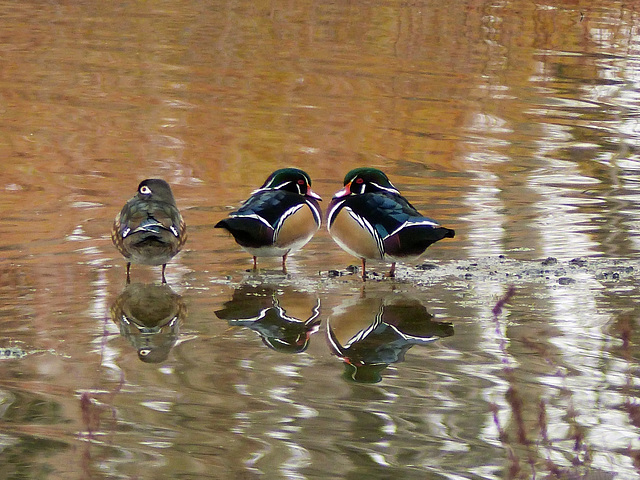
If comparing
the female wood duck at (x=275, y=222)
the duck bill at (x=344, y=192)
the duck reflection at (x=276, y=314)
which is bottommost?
the duck reflection at (x=276, y=314)

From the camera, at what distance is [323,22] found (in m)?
21.2

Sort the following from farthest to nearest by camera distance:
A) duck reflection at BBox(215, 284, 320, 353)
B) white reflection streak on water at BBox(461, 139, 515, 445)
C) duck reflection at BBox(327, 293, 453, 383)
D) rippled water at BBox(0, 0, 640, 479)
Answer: duck reflection at BBox(215, 284, 320, 353), duck reflection at BBox(327, 293, 453, 383), white reflection streak on water at BBox(461, 139, 515, 445), rippled water at BBox(0, 0, 640, 479)

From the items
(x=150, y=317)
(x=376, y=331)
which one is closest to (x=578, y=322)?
(x=376, y=331)

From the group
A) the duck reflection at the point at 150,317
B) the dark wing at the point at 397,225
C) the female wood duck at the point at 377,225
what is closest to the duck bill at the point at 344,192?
the female wood duck at the point at 377,225

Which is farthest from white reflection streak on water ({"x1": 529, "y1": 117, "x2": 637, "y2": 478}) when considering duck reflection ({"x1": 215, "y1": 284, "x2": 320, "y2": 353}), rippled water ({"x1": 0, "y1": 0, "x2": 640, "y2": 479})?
duck reflection ({"x1": 215, "y1": 284, "x2": 320, "y2": 353})

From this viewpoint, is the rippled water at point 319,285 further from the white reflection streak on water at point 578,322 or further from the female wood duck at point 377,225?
the female wood duck at point 377,225

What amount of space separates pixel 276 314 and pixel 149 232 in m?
0.98

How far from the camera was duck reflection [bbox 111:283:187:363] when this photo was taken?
6.07m

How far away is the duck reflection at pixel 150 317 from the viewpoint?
6066mm

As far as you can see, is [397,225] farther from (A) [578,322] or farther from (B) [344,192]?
(A) [578,322]

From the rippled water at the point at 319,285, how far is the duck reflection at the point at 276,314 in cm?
2

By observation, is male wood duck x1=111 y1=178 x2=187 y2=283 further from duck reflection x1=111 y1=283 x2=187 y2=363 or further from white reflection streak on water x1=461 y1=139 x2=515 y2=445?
white reflection streak on water x1=461 y1=139 x2=515 y2=445

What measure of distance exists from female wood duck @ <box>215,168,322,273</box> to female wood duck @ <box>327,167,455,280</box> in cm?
20

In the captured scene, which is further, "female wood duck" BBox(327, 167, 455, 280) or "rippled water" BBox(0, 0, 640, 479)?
"female wood duck" BBox(327, 167, 455, 280)
